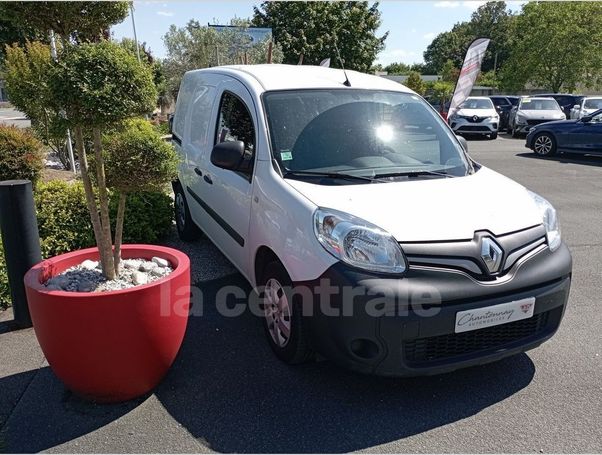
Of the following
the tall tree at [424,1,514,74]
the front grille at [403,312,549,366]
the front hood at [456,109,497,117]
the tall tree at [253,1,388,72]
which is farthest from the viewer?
the tall tree at [424,1,514,74]

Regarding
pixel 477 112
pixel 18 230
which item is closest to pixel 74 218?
pixel 18 230

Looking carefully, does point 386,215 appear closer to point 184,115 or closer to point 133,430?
point 133,430

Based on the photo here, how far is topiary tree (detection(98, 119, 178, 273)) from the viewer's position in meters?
2.80

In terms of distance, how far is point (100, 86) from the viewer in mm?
2490

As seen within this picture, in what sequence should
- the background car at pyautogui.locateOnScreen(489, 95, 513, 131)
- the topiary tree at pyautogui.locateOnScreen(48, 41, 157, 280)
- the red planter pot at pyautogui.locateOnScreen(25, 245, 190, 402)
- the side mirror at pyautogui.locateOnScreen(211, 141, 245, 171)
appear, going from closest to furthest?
the topiary tree at pyautogui.locateOnScreen(48, 41, 157, 280) < the red planter pot at pyautogui.locateOnScreen(25, 245, 190, 402) < the side mirror at pyautogui.locateOnScreen(211, 141, 245, 171) < the background car at pyautogui.locateOnScreen(489, 95, 513, 131)

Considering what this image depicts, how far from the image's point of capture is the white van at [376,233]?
8.56 feet

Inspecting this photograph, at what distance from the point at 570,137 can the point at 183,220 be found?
1165 cm

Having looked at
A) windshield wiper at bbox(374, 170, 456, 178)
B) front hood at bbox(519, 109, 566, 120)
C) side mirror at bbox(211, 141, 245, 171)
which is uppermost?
side mirror at bbox(211, 141, 245, 171)

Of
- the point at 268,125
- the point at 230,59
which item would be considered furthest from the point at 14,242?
the point at 230,59

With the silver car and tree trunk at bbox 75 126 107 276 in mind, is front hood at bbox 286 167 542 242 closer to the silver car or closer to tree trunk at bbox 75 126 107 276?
tree trunk at bbox 75 126 107 276

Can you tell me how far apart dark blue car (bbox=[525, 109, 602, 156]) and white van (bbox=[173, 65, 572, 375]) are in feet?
35.5

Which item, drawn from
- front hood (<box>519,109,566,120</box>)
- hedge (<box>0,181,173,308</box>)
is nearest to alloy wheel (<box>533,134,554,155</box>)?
front hood (<box>519,109,566,120</box>)

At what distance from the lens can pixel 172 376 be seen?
3.18m

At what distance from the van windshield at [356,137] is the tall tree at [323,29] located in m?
26.7
